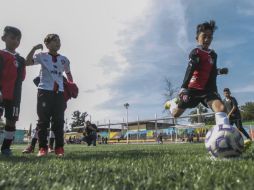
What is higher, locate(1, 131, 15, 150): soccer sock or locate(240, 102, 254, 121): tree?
locate(240, 102, 254, 121): tree

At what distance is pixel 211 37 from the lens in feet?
20.6

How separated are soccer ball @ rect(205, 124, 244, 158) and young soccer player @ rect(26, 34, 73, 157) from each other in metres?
3.36

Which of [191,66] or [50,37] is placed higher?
[50,37]

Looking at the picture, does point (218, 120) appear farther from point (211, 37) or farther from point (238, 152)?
point (211, 37)

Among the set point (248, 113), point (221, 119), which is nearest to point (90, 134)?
point (221, 119)

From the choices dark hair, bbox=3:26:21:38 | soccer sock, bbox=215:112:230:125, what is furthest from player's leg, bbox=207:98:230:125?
dark hair, bbox=3:26:21:38

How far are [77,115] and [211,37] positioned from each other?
136 metres

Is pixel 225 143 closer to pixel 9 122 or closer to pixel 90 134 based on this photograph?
pixel 9 122

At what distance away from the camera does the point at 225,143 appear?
164 inches

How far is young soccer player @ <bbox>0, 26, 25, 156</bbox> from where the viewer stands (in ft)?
21.9

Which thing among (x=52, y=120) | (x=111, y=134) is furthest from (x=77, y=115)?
(x=52, y=120)

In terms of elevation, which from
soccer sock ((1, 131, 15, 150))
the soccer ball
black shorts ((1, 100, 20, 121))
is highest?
black shorts ((1, 100, 20, 121))

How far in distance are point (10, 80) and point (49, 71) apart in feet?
2.38

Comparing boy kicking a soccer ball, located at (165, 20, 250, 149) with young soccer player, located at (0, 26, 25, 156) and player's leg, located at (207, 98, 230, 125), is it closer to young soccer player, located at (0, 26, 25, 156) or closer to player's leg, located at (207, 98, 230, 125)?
player's leg, located at (207, 98, 230, 125)
